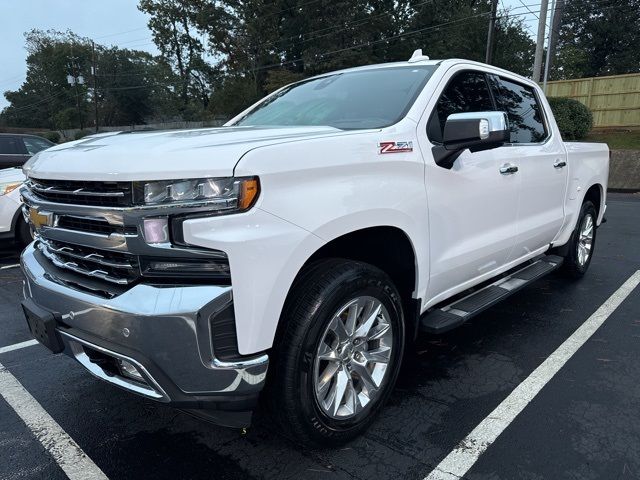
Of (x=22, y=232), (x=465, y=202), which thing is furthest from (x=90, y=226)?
(x=22, y=232)

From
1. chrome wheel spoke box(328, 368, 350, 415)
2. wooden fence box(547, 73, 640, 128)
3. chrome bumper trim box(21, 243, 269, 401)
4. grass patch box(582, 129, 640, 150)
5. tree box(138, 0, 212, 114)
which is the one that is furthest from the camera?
tree box(138, 0, 212, 114)

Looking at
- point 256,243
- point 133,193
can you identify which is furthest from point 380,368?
point 133,193

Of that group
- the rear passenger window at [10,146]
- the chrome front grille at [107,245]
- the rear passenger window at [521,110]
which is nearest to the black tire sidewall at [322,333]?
the chrome front grille at [107,245]

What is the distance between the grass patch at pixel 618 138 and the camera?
15.8 meters

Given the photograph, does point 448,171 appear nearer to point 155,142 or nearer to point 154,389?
point 155,142

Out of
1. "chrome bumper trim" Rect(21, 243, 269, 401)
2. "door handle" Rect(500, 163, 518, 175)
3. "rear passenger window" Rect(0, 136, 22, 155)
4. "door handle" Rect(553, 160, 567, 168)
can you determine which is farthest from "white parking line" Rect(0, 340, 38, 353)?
"rear passenger window" Rect(0, 136, 22, 155)

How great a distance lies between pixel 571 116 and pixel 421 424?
1635cm

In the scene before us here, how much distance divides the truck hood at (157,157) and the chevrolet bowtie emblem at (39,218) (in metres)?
0.18

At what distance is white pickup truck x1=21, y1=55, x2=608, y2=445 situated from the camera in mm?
1872

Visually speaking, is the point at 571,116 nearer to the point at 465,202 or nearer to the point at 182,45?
the point at 465,202

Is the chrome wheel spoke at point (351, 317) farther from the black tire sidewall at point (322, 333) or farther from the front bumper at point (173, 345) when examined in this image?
the front bumper at point (173, 345)

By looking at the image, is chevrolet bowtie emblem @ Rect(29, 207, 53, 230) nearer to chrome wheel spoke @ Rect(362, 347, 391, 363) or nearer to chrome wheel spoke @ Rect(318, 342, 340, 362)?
chrome wheel spoke @ Rect(318, 342, 340, 362)

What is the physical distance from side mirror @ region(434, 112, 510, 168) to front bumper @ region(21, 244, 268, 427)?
153 centimetres

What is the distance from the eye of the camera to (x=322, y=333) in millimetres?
2199
